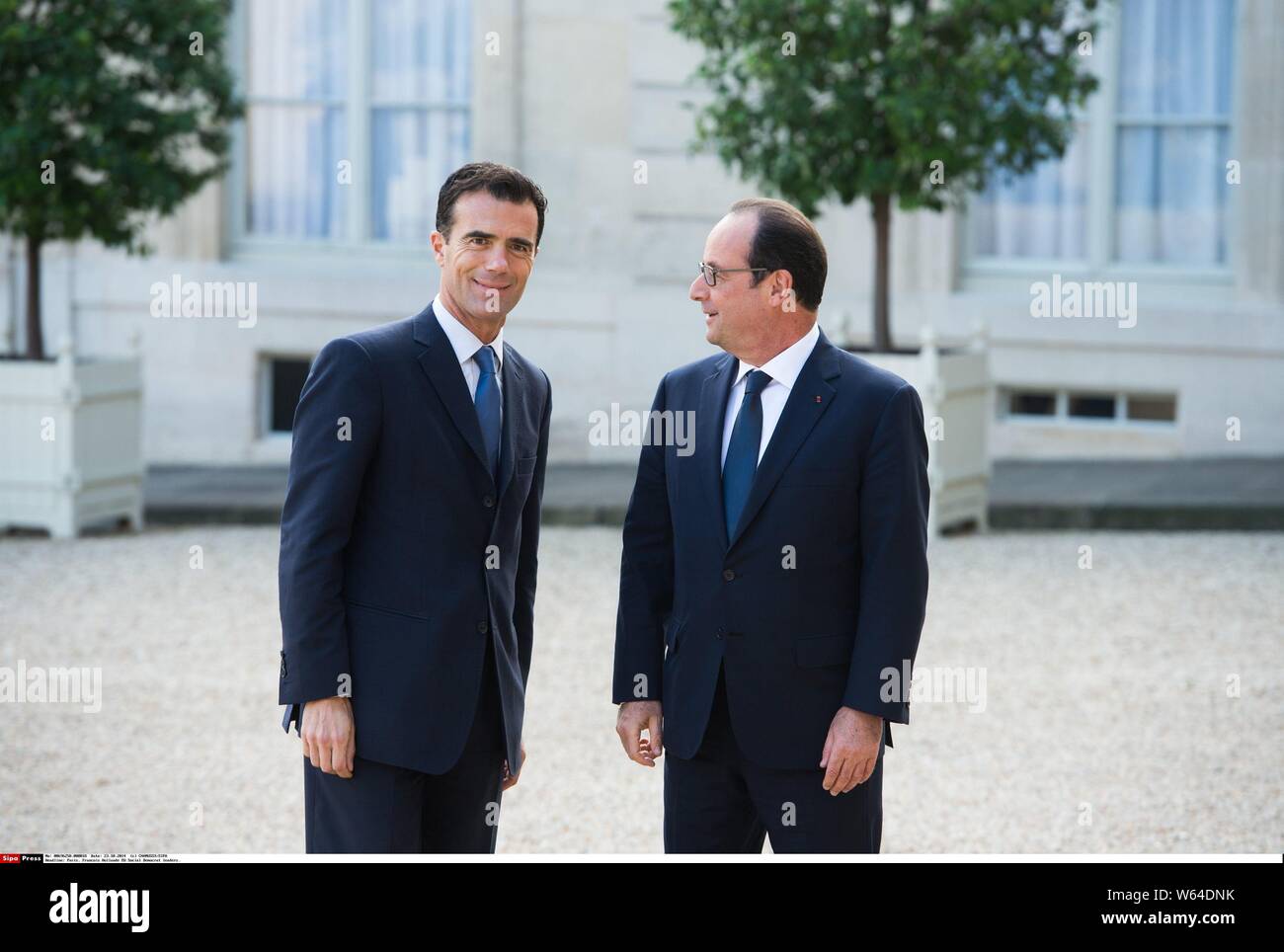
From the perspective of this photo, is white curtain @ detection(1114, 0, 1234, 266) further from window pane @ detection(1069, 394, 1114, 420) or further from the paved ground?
the paved ground

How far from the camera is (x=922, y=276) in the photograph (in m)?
12.7

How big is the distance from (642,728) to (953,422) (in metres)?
6.85

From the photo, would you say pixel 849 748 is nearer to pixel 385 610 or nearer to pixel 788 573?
pixel 788 573

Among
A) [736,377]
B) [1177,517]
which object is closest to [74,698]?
[736,377]

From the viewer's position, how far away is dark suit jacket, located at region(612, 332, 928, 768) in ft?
9.77

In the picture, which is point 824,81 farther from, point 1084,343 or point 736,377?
point 736,377

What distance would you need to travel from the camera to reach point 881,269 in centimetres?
1009

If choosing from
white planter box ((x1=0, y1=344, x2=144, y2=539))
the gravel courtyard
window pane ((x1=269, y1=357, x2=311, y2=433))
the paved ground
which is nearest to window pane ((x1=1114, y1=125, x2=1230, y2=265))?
the paved ground

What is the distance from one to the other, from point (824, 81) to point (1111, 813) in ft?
17.6

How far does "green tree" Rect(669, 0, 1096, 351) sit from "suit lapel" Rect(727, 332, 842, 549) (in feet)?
20.5

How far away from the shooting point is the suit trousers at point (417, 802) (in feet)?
9.80
